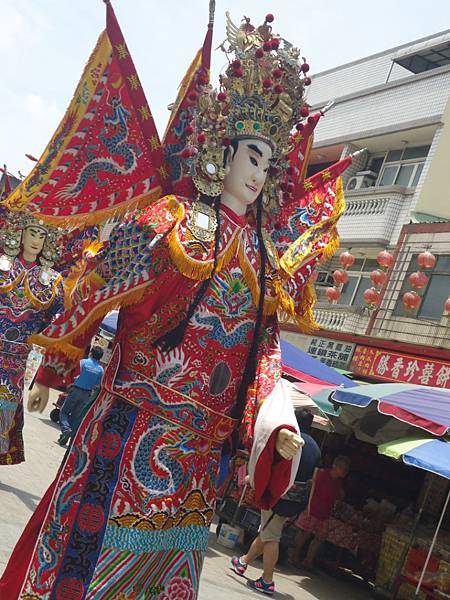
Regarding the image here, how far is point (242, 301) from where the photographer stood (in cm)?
356

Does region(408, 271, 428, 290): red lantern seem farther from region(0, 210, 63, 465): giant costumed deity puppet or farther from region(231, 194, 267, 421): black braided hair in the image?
region(231, 194, 267, 421): black braided hair

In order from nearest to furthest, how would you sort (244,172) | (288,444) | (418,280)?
(288,444) < (244,172) < (418,280)

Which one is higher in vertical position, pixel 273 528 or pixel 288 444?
pixel 288 444

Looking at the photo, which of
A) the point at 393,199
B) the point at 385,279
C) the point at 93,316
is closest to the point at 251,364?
the point at 93,316

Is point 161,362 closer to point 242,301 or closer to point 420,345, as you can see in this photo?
point 242,301

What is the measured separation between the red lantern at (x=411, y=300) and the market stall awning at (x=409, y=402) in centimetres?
892

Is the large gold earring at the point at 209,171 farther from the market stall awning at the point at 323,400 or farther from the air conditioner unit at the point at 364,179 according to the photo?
the air conditioner unit at the point at 364,179

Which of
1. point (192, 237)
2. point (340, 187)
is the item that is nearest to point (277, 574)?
point (340, 187)

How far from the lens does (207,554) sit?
780 centimetres

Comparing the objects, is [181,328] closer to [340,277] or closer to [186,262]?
[186,262]

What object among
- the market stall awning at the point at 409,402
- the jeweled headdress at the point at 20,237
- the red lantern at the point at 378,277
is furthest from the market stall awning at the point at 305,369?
the red lantern at the point at 378,277

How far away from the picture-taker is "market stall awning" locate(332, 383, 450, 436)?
21.6ft

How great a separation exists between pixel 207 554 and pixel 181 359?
16.1 ft

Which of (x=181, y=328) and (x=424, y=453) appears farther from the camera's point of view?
(x=424, y=453)
